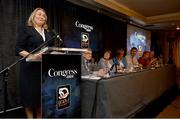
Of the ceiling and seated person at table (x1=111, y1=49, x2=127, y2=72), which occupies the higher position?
the ceiling

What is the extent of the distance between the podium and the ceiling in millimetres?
2567

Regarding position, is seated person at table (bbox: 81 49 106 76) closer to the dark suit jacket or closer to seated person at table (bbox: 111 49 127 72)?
seated person at table (bbox: 111 49 127 72)

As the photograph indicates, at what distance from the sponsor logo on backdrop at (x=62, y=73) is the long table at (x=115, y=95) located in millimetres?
310

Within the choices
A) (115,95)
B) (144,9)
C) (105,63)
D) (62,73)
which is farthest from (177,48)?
(62,73)

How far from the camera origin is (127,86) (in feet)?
7.98

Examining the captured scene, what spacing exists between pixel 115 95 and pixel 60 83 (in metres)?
0.72

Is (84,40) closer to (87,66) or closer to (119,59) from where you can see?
(119,59)

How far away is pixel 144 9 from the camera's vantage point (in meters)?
5.65

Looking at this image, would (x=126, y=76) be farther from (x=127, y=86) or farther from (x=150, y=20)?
(x=150, y=20)

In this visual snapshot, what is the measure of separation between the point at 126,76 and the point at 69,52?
0.91 meters

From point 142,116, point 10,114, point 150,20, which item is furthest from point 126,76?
point 150,20

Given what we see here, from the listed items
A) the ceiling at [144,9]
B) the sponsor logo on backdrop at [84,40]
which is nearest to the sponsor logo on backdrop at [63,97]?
the ceiling at [144,9]

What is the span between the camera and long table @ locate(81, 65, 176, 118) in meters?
2.01

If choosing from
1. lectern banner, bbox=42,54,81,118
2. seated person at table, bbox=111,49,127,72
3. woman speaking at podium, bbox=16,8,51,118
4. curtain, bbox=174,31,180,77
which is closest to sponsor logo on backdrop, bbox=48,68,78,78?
lectern banner, bbox=42,54,81,118
